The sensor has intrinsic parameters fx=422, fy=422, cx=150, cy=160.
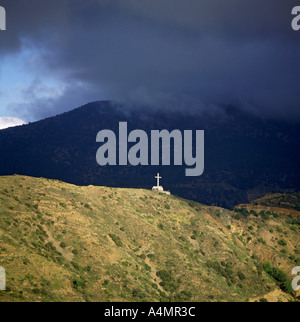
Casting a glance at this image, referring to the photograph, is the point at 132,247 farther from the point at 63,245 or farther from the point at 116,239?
the point at 63,245

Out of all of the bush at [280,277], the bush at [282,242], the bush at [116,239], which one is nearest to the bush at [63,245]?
the bush at [116,239]

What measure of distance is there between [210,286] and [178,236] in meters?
14.8

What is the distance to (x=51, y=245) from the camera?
168 ft

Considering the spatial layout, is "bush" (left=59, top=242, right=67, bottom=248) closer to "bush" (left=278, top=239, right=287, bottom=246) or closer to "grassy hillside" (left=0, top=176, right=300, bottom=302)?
"grassy hillside" (left=0, top=176, right=300, bottom=302)

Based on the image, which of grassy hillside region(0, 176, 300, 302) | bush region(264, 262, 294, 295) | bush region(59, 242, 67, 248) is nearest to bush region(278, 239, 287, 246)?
grassy hillside region(0, 176, 300, 302)

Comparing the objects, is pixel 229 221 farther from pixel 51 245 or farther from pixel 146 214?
pixel 51 245

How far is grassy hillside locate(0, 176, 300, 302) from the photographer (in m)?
44.3

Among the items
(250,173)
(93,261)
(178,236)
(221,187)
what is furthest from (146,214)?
(250,173)

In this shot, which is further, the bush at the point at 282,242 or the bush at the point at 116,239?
the bush at the point at 282,242

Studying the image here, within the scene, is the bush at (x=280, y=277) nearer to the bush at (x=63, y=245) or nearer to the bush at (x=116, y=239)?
the bush at (x=116, y=239)

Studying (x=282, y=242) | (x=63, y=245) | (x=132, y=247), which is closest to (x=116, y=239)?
(x=132, y=247)

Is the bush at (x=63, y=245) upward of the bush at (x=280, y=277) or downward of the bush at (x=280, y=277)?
upward

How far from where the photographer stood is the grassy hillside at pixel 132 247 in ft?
145

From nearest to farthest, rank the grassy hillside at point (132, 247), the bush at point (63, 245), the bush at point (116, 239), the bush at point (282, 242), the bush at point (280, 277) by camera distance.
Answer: the grassy hillside at point (132, 247) < the bush at point (63, 245) < the bush at point (116, 239) < the bush at point (280, 277) < the bush at point (282, 242)
